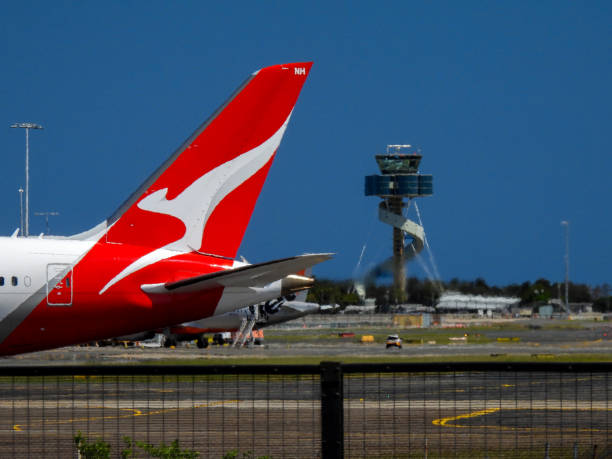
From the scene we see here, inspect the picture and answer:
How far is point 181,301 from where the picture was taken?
18.0 metres

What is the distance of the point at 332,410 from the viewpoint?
334 inches

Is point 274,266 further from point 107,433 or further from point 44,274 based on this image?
point 107,433

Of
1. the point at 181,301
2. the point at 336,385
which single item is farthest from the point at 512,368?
the point at 181,301

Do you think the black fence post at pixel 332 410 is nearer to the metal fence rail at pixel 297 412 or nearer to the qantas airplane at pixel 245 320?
the metal fence rail at pixel 297 412

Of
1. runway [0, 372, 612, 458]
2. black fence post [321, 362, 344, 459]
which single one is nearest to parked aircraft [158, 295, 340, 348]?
runway [0, 372, 612, 458]

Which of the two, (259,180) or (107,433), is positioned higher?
(259,180)

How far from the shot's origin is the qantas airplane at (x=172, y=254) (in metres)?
17.3

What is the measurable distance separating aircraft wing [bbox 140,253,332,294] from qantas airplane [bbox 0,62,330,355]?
0.02m

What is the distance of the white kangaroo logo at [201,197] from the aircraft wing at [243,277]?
2.82ft

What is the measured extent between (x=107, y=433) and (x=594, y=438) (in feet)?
17.6

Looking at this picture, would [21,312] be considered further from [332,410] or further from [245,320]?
[245,320]

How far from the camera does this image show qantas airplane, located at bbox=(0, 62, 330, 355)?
17.3 metres

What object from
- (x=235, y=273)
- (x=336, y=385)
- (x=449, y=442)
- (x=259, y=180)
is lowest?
(x=449, y=442)

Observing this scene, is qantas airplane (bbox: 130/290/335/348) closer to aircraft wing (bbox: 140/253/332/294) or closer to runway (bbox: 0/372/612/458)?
aircraft wing (bbox: 140/253/332/294)
